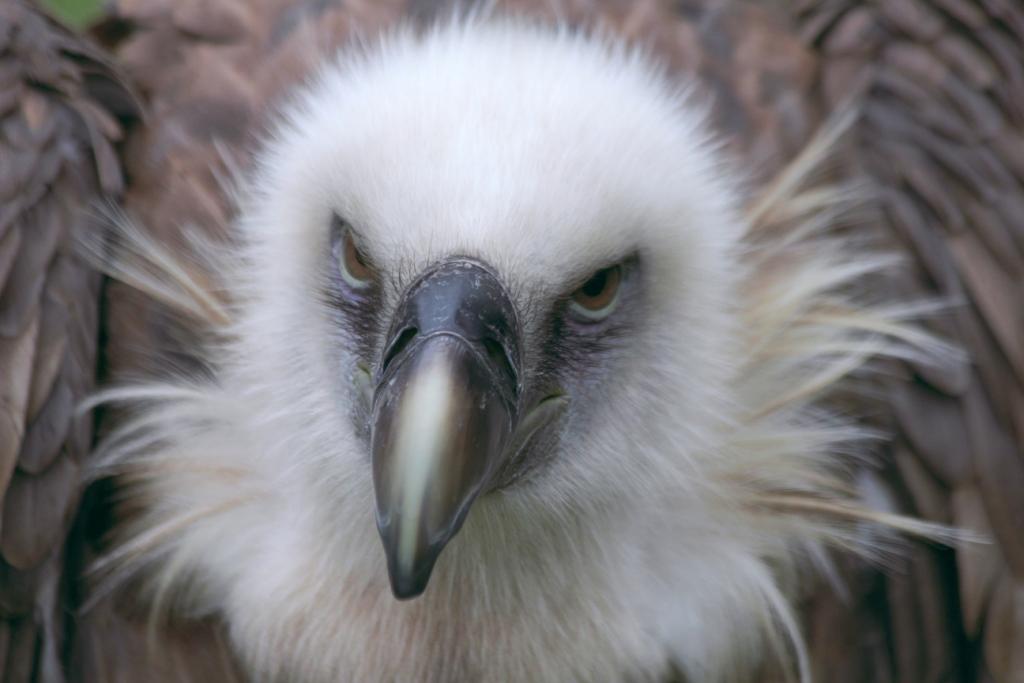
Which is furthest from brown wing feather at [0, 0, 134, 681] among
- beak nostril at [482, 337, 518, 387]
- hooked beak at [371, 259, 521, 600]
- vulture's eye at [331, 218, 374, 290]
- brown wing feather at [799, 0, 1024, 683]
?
brown wing feather at [799, 0, 1024, 683]

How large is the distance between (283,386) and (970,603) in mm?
1030

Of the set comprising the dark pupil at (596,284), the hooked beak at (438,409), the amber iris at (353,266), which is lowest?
the hooked beak at (438,409)

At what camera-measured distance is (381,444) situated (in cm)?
196

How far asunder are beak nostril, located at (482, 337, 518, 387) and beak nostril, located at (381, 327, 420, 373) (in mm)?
86

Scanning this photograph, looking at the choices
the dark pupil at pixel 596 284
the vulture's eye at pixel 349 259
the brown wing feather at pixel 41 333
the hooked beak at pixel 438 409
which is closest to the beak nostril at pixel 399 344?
the hooked beak at pixel 438 409

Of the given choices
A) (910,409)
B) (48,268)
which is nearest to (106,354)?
(48,268)

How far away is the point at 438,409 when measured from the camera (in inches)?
75.9

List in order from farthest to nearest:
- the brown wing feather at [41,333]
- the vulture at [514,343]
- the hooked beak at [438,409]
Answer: the brown wing feather at [41,333] → the vulture at [514,343] → the hooked beak at [438,409]

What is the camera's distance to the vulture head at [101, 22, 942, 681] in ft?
6.78

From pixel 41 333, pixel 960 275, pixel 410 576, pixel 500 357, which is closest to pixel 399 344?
pixel 500 357

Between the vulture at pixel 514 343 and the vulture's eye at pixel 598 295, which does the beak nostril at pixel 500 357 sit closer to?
the vulture at pixel 514 343

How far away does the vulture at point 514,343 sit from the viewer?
7.02 ft

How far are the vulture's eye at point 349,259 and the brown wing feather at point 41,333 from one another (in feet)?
1.45

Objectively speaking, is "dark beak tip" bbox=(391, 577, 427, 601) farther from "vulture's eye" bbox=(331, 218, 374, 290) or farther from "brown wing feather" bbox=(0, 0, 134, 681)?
"brown wing feather" bbox=(0, 0, 134, 681)
